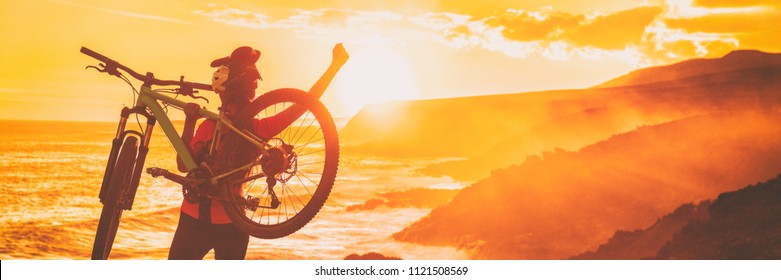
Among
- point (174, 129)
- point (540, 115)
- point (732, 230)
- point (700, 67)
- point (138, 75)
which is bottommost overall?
point (732, 230)

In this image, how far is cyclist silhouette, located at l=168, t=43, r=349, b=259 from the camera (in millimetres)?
6371

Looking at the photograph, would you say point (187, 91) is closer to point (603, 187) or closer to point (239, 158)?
point (239, 158)

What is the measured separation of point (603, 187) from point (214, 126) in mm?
33723

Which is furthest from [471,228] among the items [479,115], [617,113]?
[479,115]

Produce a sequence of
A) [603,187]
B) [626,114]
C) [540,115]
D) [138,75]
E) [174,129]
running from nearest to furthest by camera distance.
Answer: [174,129]
[138,75]
[603,187]
[626,114]
[540,115]

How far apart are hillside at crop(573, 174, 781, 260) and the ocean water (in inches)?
744

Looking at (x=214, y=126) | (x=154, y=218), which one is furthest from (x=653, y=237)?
(x=154, y=218)

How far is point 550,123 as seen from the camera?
84.5 metres

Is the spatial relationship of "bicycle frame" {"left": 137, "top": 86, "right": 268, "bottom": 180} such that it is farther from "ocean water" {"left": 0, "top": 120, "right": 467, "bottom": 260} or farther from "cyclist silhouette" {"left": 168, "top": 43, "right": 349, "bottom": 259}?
"ocean water" {"left": 0, "top": 120, "right": 467, "bottom": 260}

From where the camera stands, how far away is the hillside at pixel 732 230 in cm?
1421

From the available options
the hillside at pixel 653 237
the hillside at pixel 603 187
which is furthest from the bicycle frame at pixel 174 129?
the hillside at pixel 603 187

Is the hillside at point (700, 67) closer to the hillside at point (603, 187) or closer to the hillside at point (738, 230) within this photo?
the hillside at point (603, 187)

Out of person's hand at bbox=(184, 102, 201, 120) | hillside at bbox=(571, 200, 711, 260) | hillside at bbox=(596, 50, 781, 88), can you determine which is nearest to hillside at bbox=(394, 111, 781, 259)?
hillside at bbox=(571, 200, 711, 260)

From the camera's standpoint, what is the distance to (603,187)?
37312 mm
